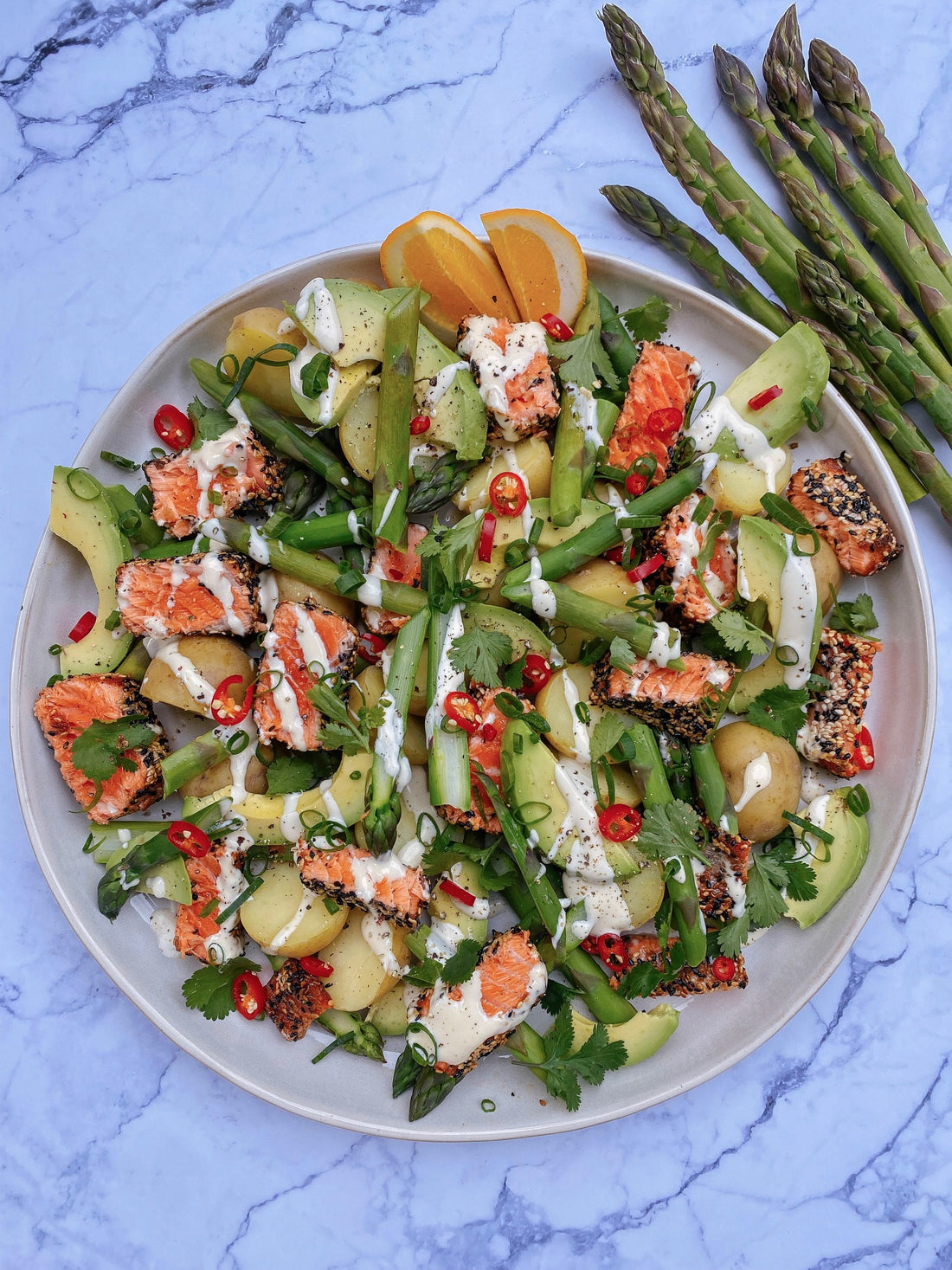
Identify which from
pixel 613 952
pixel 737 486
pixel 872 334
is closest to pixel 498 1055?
pixel 613 952

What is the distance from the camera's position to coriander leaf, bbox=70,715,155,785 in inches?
128

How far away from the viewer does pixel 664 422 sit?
3.32m

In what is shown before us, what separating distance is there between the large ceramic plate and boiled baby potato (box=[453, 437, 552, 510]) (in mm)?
730

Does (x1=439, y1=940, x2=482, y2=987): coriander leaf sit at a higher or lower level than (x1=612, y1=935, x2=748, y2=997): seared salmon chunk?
higher

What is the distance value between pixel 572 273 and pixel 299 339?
1059 mm

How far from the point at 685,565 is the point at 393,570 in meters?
1.09

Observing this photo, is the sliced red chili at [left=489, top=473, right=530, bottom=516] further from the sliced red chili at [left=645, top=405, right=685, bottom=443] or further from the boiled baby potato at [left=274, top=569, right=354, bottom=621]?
the boiled baby potato at [left=274, top=569, right=354, bottom=621]

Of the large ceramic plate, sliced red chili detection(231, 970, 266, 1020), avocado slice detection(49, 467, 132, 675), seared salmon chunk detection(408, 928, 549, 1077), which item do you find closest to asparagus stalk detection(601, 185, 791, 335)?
the large ceramic plate

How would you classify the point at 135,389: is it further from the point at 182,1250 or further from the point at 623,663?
the point at 182,1250

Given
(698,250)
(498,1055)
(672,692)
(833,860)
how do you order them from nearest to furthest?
(672,692)
(833,860)
(498,1055)
(698,250)

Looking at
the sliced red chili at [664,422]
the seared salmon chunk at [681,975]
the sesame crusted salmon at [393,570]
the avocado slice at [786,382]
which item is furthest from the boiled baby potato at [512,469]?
the seared salmon chunk at [681,975]

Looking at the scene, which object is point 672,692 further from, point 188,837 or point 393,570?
point 188,837

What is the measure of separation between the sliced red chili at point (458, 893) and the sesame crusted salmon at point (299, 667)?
717 millimetres

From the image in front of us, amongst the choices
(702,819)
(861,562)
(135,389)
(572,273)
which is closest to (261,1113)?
(702,819)
